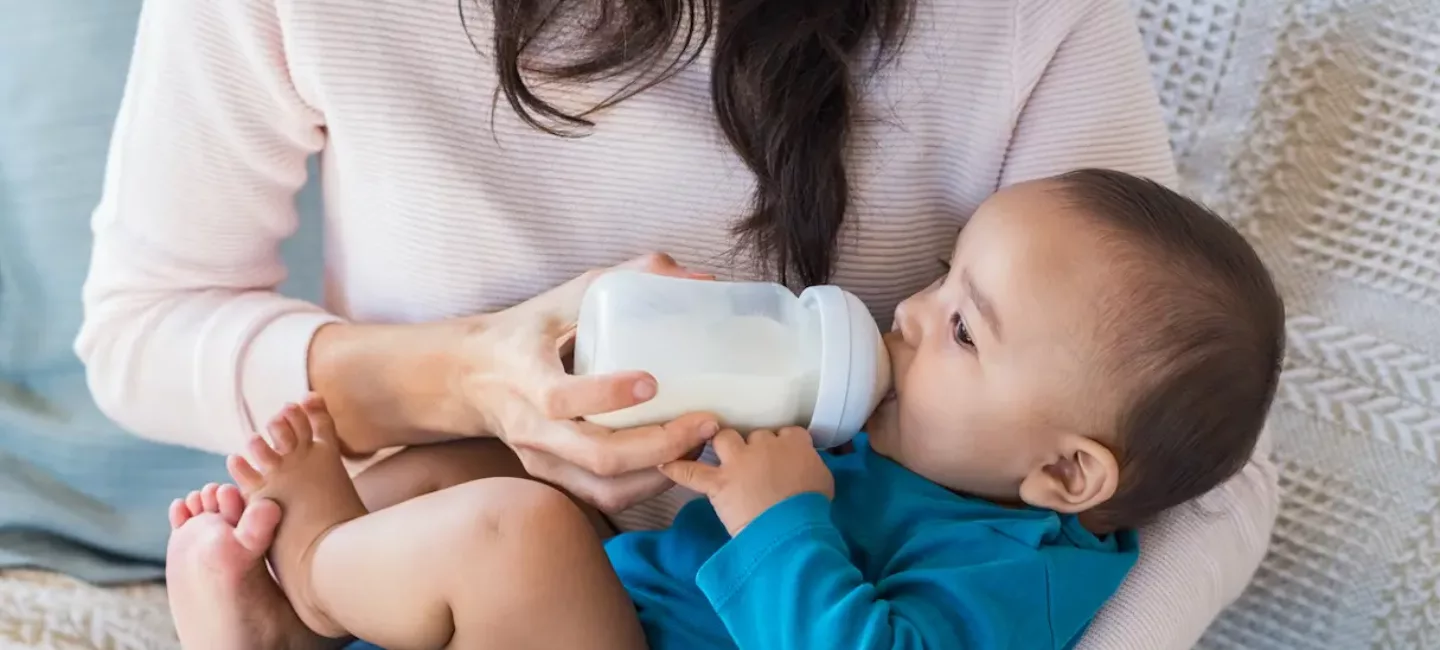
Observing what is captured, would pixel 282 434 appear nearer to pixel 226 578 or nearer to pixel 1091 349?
pixel 226 578

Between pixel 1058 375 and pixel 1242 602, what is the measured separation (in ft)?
1.70

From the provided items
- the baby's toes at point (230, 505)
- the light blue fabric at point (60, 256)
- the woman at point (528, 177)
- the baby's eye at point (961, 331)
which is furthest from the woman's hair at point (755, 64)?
the light blue fabric at point (60, 256)

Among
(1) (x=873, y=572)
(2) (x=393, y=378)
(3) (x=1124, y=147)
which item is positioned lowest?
(1) (x=873, y=572)

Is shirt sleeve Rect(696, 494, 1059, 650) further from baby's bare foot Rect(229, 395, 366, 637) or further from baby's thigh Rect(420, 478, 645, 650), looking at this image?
baby's bare foot Rect(229, 395, 366, 637)

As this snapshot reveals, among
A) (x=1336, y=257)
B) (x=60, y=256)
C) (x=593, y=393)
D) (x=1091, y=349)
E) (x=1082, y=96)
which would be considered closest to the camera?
(x=593, y=393)

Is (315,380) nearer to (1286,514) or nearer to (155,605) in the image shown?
(155,605)

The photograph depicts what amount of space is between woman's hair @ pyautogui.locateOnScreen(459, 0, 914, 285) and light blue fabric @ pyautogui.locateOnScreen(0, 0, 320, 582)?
0.59 meters

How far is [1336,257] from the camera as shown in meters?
1.06

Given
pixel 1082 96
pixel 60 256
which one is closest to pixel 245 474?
pixel 60 256

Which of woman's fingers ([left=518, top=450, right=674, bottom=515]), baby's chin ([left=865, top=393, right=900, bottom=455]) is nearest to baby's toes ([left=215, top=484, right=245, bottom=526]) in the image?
woman's fingers ([left=518, top=450, right=674, bottom=515])

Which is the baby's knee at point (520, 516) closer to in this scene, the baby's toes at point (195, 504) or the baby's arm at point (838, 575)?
the baby's arm at point (838, 575)

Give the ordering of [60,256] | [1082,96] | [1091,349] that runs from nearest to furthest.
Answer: [1091,349] → [1082,96] → [60,256]

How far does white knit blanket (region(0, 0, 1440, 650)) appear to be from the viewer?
3.30 feet

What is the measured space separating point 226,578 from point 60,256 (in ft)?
1.94
